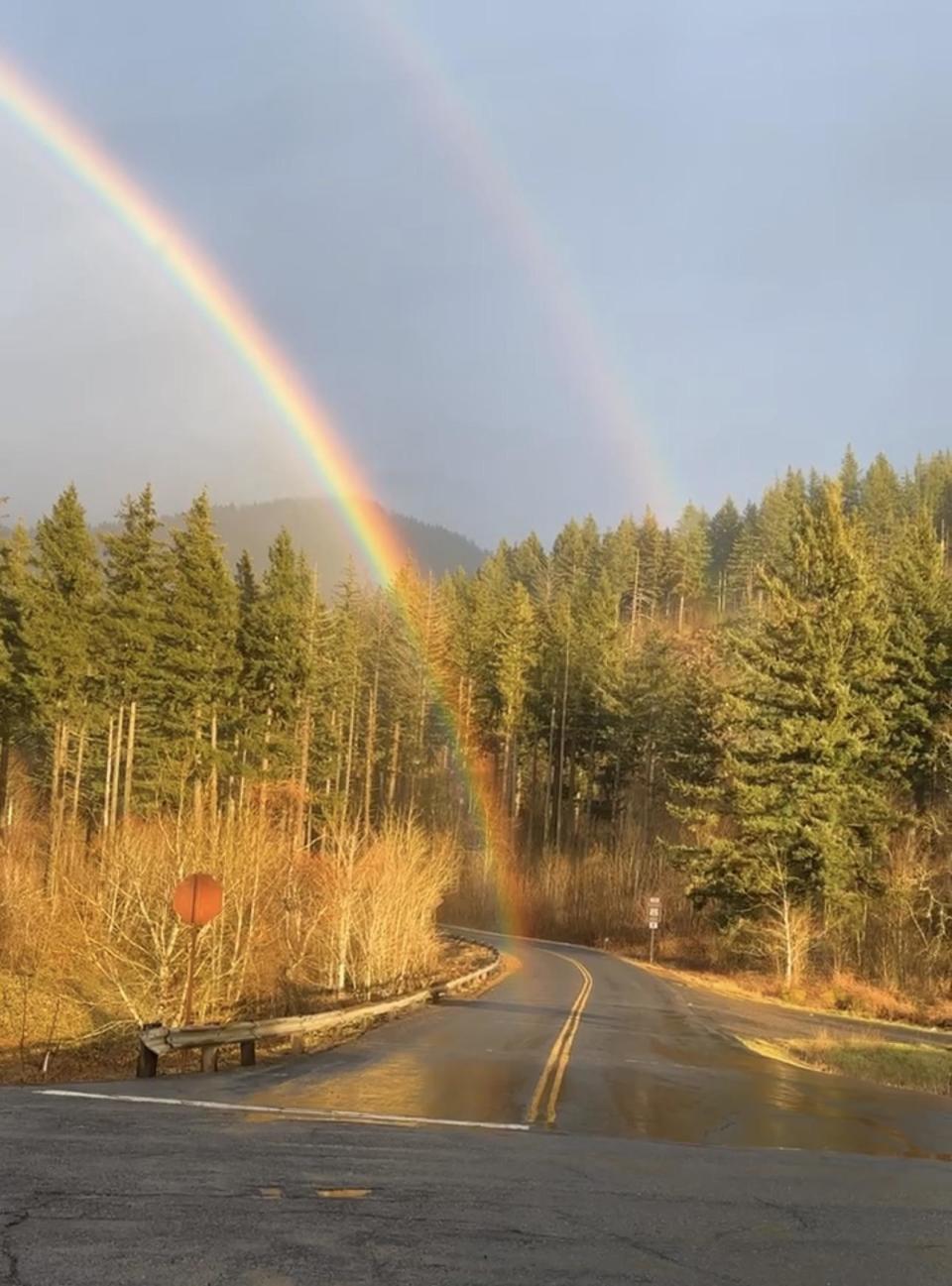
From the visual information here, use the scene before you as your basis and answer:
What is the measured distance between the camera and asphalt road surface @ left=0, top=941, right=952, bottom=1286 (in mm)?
6258

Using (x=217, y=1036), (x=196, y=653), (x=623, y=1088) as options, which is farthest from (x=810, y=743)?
(x=217, y=1036)

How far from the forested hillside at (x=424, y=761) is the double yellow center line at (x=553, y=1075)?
750 cm

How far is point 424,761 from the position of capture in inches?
3219

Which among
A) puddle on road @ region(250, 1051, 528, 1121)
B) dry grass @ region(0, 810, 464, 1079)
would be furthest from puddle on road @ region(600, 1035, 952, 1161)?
dry grass @ region(0, 810, 464, 1079)

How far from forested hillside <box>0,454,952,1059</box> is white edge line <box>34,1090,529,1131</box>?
11.7 meters

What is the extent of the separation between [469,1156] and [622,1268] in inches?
133

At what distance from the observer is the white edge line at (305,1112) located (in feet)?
36.8

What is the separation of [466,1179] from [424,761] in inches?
2892

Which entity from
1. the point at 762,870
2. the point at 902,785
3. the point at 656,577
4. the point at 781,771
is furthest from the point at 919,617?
the point at 656,577

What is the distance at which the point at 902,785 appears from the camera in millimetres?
49219

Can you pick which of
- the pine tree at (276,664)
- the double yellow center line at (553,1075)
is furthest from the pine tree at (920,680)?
the pine tree at (276,664)

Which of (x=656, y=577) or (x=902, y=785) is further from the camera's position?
(x=656, y=577)

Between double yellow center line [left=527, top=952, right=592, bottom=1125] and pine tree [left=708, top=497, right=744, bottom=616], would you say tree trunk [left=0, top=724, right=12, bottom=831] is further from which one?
pine tree [left=708, top=497, right=744, bottom=616]

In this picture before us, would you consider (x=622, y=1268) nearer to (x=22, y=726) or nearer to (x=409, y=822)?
(x=409, y=822)
